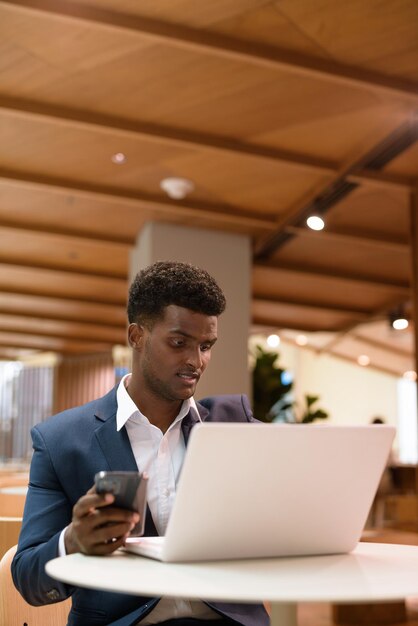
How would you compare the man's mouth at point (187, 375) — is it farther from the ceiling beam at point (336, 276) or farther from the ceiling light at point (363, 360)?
the ceiling light at point (363, 360)

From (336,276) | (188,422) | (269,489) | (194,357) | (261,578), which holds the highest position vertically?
(336,276)

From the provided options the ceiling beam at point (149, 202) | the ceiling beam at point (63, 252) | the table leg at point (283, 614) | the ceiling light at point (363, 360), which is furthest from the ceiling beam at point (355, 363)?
the table leg at point (283, 614)

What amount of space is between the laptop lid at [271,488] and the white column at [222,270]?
20.4ft

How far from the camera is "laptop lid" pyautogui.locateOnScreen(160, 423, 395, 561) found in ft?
3.87

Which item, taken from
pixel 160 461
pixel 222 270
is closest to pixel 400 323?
pixel 222 270

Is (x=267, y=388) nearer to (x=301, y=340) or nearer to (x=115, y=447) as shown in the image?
(x=301, y=340)

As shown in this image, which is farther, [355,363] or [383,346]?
[355,363]

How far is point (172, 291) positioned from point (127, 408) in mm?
247

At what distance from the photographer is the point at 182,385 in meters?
1.65

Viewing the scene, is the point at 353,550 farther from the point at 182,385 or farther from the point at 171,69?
the point at 171,69

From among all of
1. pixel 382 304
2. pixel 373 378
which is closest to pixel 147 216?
pixel 382 304

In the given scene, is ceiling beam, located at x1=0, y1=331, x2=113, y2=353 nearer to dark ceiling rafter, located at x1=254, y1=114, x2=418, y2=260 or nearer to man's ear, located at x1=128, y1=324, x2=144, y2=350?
dark ceiling rafter, located at x1=254, y1=114, x2=418, y2=260

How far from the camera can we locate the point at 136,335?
1.73 metres

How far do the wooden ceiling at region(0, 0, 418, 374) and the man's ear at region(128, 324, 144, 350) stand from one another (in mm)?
2850
